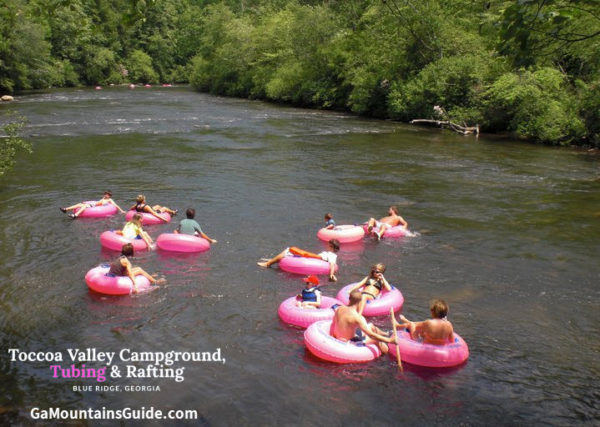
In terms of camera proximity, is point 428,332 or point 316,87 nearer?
point 428,332

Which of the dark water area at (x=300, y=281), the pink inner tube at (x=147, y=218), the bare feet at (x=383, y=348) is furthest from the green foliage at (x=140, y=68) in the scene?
the bare feet at (x=383, y=348)

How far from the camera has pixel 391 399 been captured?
6.42 meters

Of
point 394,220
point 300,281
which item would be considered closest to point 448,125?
point 394,220

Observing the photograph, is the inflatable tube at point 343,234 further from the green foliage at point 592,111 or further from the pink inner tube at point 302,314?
the green foliage at point 592,111

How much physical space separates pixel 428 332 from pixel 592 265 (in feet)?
17.7

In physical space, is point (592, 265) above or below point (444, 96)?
below

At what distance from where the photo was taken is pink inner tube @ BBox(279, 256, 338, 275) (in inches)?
401

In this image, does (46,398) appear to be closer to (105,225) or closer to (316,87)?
(105,225)

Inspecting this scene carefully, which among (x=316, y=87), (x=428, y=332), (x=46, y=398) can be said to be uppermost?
(x=316, y=87)

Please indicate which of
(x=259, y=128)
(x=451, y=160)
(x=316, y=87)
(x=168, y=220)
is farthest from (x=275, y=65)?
(x=168, y=220)

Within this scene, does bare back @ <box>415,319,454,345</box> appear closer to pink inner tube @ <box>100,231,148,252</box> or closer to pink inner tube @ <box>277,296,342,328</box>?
pink inner tube @ <box>277,296,342,328</box>

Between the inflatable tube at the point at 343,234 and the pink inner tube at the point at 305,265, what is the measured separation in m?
1.67

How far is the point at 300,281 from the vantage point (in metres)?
9.98

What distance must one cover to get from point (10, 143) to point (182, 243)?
7007 millimetres
